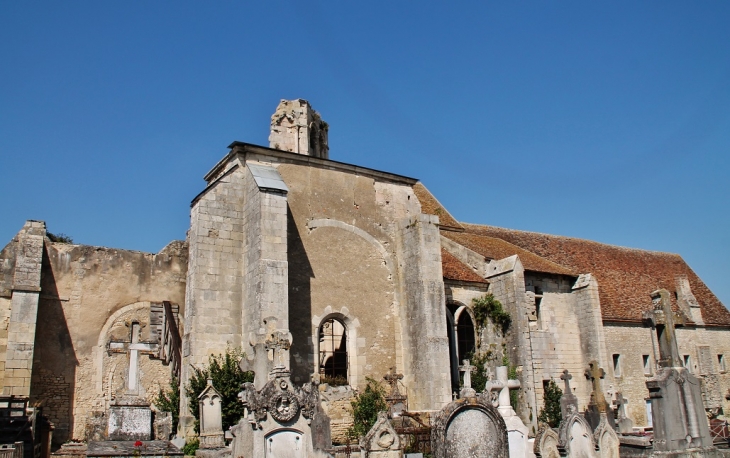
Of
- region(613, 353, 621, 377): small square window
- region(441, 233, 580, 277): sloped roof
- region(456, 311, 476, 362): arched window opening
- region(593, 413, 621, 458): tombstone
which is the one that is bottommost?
region(593, 413, 621, 458): tombstone

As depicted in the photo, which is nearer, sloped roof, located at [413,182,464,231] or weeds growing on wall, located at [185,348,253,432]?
weeds growing on wall, located at [185,348,253,432]

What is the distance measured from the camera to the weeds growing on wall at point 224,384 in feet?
48.6

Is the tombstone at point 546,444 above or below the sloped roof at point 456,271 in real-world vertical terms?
below

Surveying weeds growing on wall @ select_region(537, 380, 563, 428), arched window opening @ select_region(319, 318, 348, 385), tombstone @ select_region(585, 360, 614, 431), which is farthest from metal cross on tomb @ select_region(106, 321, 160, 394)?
tombstone @ select_region(585, 360, 614, 431)

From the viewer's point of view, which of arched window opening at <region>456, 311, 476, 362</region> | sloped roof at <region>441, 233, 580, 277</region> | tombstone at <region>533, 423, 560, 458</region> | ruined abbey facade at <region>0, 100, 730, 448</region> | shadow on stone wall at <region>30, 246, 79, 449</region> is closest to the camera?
tombstone at <region>533, 423, 560, 458</region>

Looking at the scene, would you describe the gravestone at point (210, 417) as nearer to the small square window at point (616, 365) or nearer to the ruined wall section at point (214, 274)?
the ruined wall section at point (214, 274)

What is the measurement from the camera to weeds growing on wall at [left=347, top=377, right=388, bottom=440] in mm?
16734

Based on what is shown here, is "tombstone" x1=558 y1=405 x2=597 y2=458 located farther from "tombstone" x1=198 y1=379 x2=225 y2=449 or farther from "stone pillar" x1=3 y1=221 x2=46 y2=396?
"stone pillar" x1=3 y1=221 x2=46 y2=396

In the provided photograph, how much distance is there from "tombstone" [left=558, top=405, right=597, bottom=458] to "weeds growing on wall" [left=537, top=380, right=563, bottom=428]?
880 cm

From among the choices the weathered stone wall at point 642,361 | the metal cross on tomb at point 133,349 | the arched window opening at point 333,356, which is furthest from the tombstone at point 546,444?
the weathered stone wall at point 642,361

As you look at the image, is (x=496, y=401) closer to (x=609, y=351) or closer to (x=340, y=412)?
(x=340, y=412)

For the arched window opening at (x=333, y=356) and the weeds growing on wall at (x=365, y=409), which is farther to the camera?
the arched window opening at (x=333, y=356)

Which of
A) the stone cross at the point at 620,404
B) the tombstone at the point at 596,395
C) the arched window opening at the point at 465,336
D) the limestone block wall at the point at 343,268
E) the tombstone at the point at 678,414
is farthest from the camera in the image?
the stone cross at the point at 620,404

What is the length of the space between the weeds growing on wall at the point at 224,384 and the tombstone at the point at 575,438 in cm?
716
